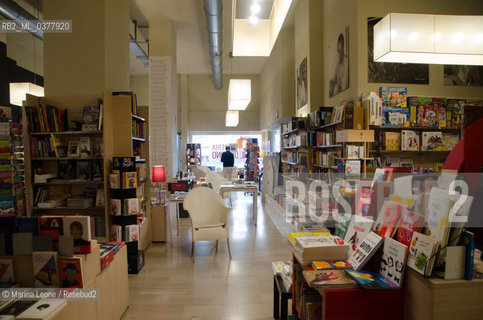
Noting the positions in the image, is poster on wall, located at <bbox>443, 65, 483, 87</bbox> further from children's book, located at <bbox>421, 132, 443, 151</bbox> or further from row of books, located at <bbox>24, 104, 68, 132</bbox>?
row of books, located at <bbox>24, 104, 68, 132</bbox>

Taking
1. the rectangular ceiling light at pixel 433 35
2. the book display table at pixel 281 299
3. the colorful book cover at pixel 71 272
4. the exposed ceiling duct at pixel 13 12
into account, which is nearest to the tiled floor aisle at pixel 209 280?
the book display table at pixel 281 299

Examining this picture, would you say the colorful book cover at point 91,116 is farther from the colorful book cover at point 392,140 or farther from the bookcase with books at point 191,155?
the bookcase with books at point 191,155

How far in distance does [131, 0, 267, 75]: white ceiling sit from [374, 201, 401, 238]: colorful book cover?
7.17 m

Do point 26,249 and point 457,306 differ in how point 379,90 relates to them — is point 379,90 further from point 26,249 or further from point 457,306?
point 26,249

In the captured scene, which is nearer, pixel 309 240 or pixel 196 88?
pixel 309 240

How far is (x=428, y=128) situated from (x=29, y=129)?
246 inches

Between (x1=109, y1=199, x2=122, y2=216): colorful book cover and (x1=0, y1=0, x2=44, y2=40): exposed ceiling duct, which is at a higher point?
(x1=0, y1=0, x2=44, y2=40): exposed ceiling duct

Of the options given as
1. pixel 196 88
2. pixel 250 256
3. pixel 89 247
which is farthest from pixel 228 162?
pixel 89 247

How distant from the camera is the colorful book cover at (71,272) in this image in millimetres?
1883

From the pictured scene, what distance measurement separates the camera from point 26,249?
186 centimetres

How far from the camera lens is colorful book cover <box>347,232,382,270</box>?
1.56 m

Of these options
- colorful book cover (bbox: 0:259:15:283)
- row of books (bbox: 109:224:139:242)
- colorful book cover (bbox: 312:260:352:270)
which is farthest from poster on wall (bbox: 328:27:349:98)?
colorful book cover (bbox: 0:259:15:283)

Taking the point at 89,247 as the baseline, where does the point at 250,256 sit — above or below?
below

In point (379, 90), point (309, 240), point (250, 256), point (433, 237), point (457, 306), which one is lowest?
point (250, 256)
